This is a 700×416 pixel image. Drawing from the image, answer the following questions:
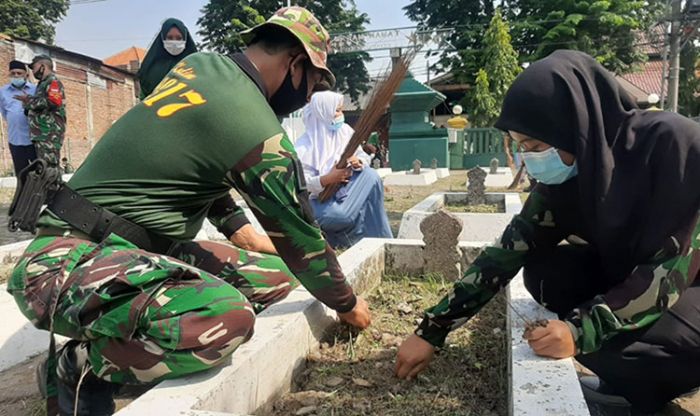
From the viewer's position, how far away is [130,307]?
1.39 m

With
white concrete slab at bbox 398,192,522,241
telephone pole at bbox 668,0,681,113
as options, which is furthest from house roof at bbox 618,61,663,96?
white concrete slab at bbox 398,192,522,241

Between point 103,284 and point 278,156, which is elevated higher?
point 278,156

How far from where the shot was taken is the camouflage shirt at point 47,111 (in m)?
5.39

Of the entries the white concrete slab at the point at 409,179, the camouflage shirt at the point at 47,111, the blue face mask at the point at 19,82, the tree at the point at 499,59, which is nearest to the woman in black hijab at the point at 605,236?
the camouflage shirt at the point at 47,111

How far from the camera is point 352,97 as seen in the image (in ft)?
101

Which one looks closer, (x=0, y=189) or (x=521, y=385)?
(x=521, y=385)

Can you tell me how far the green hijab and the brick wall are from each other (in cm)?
1182

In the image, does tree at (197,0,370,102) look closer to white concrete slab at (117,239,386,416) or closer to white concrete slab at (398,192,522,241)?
white concrete slab at (398,192,522,241)

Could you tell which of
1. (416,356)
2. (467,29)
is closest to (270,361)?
(416,356)

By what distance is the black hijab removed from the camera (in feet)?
4.37

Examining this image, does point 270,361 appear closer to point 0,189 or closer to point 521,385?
point 521,385

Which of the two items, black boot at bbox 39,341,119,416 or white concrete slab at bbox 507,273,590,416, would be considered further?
black boot at bbox 39,341,119,416

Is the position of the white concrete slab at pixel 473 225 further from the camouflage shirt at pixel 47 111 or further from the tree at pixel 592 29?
the tree at pixel 592 29

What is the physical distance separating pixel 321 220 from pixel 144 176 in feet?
6.99
